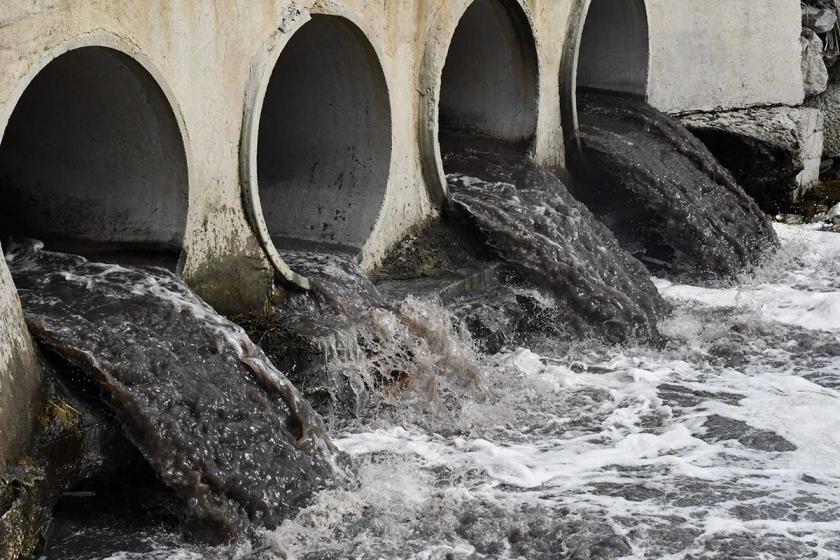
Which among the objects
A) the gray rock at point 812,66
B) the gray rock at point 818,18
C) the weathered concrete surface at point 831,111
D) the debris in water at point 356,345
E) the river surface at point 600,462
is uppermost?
the gray rock at point 818,18

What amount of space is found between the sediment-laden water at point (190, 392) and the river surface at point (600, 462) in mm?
136

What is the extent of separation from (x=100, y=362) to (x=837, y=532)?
2.63 meters

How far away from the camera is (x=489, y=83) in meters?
7.99

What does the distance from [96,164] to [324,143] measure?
1.61 metres

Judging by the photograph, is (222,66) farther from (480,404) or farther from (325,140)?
(480,404)

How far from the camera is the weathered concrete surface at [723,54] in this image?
9.53m

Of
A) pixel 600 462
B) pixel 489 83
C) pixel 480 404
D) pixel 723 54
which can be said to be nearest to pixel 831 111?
pixel 723 54

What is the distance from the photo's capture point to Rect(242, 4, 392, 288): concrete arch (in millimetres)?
6285

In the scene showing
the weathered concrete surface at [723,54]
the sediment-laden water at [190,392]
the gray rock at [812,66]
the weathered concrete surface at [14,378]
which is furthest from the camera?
the gray rock at [812,66]

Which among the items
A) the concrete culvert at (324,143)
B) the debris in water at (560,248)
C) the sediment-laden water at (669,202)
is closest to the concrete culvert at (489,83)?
the debris in water at (560,248)

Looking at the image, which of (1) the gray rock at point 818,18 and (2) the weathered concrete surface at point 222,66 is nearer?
(2) the weathered concrete surface at point 222,66

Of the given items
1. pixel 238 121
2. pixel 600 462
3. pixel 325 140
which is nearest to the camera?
pixel 600 462

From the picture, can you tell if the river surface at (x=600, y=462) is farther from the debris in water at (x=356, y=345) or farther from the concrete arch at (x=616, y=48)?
the concrete arch at (x=616, y=48)

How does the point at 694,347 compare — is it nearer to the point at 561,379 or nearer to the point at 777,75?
the point at 561,379
